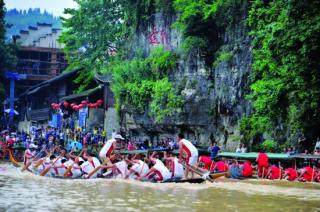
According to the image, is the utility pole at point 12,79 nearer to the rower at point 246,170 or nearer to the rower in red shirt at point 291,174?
the rower at point 246,170

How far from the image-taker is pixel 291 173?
21.1 metres

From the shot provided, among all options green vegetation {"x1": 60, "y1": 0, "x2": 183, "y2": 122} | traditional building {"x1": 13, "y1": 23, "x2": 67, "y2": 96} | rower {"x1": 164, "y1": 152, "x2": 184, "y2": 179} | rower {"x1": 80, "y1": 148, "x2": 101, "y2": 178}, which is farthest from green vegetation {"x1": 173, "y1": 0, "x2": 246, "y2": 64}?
A: traditional building {"x1": 13, "y1": 23, "x2": 67, "y2": 96}

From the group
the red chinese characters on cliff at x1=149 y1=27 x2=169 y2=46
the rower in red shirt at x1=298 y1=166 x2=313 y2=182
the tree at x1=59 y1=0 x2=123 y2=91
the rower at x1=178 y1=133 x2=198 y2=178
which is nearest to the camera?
the rower at x1=178 y1=133 x2=198 y2=178

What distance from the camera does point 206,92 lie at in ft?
108

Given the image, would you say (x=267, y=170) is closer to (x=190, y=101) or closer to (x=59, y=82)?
(x=190, y=101)

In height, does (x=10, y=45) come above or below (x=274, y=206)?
above

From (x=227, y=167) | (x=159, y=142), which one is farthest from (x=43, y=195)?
(x=159, y=142)

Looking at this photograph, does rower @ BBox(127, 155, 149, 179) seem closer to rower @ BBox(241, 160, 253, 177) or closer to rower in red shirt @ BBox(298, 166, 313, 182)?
rower @ BBox(241, 160, 253, 177)

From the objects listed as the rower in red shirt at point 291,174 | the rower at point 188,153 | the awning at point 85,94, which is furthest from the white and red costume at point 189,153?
the awning at point 85,94

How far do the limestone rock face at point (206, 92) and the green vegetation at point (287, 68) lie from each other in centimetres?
148

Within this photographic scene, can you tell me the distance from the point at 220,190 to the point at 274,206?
11.5ft

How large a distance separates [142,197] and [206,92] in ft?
64.8

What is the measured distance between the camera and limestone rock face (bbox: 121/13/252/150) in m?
30.2

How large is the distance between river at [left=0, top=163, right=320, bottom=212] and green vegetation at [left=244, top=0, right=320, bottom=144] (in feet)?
19.9
